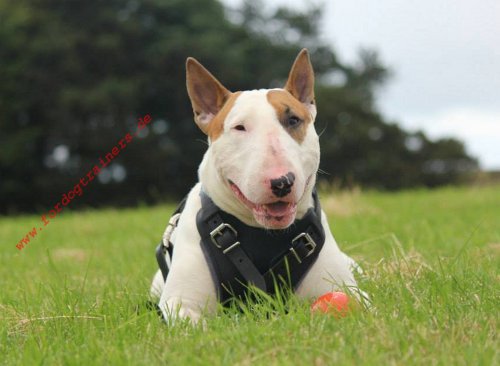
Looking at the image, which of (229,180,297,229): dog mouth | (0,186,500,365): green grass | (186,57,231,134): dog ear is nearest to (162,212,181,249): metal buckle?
(0,186,500,365): green grass

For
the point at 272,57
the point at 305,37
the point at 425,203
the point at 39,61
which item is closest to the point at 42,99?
the point at 39,61

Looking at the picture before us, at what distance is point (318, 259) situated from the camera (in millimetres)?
3418

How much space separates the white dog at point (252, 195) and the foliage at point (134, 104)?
59.7ft

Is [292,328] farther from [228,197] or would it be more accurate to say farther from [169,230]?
[169,230]

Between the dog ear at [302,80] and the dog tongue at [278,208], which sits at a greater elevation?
the dog ear at [302,80]

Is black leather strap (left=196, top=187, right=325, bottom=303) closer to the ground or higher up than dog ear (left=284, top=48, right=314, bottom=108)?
closer to the ground

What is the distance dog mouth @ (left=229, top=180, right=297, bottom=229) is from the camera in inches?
119

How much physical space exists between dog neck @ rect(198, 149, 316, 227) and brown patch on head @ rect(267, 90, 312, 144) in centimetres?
26

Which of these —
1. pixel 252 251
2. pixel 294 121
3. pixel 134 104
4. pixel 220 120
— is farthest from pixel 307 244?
pixel 134 104

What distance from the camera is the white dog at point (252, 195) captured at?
2971 millimetres

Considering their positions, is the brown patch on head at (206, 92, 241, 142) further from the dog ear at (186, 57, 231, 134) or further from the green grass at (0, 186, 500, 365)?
the green grass at (0, 186, 500, 365)

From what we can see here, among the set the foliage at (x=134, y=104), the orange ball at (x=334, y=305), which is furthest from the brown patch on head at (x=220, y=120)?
the foliage at (x=134, y=104)

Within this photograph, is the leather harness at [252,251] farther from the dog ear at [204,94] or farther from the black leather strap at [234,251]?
the dog ear at [204,94]

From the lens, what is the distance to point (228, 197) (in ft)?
10.7
